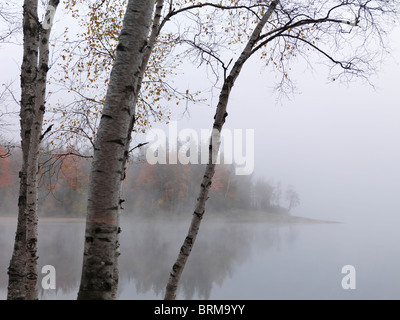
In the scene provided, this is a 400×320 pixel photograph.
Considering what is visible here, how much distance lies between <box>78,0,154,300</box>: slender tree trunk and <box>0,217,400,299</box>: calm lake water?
611 inches

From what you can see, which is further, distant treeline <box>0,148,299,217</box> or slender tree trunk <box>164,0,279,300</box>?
distant treeline <box>0,148,299,217</box>

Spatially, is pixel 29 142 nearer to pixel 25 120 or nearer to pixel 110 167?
pixel 25 120

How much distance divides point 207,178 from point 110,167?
2444 mm

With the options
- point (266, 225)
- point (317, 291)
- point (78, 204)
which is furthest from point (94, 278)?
point (266, 225)

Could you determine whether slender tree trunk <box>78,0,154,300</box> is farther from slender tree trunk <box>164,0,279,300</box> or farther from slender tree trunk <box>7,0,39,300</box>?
slender tree trunk <box>7,0,39,300</box>

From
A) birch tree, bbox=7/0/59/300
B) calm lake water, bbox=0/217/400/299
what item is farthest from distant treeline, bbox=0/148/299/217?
birch tree, bbox=7/0/59/300

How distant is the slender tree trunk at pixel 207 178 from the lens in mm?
Result: 5137

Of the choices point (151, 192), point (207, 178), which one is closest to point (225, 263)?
point (151, 192)

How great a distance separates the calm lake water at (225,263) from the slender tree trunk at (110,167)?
1553 cm

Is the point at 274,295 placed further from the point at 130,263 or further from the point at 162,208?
the point at 162,208

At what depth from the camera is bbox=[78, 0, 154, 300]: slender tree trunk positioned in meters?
2.80

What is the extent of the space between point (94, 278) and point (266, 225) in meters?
59.1

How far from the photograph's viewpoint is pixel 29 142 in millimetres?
5383
